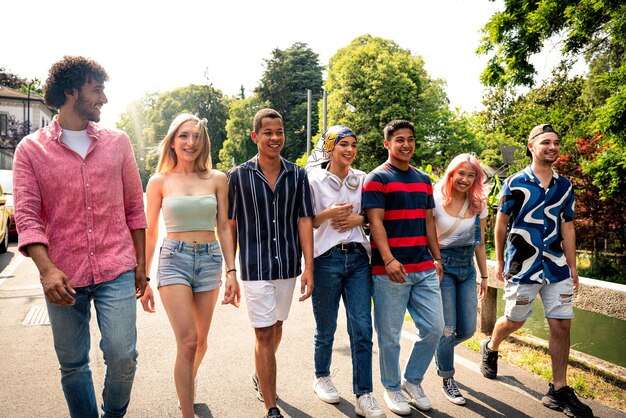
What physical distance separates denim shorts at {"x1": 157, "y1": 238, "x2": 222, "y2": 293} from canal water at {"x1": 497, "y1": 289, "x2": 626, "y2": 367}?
256 inches

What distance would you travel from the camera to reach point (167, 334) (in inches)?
246

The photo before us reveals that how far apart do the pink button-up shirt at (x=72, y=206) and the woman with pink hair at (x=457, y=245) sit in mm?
2530

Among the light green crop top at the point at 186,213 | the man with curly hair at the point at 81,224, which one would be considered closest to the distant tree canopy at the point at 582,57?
the light green crop top at the point at 186,213

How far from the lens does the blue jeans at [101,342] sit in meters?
3.05

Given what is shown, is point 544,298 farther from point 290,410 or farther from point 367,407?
point 290,410

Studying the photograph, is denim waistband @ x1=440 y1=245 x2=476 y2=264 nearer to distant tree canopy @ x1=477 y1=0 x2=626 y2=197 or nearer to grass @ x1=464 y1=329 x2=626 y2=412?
grass @ x1=464 y1=329 x2=626 y2=412

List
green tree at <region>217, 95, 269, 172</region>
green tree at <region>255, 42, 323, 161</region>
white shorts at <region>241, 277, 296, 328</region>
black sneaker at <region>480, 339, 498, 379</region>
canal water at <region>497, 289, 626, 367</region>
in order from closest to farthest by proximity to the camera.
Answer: white shorts at <region>241, 277, 296, 328</region>, black sneaker at <region>480, 339, 498, 379</region>, canal water at <region>497, 289, 626, 367</region>, green tree at <region>255, 42, 323, 161</region>, green tree at <region>217, 95, 269, 172</region>

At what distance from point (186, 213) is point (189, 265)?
0.36 metres

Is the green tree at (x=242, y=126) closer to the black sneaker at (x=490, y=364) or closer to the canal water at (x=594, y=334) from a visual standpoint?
the canal water at (x=594, y=334)

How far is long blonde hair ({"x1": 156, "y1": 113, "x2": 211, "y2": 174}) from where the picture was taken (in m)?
4.00

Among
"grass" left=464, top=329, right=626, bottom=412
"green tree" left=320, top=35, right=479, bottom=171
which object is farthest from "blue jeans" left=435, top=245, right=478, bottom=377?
"green tree" left=320, top=35, right=479, bottom=171

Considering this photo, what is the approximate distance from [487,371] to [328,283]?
5.82 feet

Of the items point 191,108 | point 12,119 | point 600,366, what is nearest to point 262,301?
point 600,366

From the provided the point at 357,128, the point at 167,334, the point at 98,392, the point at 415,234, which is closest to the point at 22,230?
the point at 98,392
